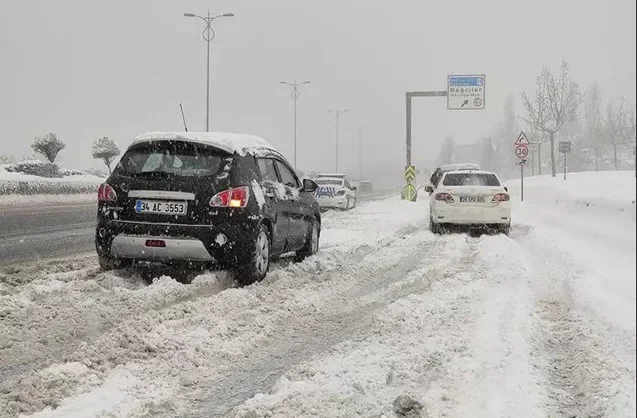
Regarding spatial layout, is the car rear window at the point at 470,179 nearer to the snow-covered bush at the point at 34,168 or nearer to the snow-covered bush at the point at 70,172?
the snow-covered bush at the point at 34,168

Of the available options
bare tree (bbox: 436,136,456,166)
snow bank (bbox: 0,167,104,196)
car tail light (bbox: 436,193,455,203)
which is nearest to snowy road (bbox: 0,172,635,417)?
car tail light (bbox: 436,193,455,203)

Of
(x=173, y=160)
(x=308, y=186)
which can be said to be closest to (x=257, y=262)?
(x=173, y=160)

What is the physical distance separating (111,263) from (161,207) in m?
1.01

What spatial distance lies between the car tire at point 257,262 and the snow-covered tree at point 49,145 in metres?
28.4

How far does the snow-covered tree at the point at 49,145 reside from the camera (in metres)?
31.6

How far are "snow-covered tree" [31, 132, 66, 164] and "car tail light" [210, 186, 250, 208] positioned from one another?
28.7 m

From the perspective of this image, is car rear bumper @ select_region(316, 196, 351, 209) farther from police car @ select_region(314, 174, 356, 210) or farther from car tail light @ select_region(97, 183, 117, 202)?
car tail light @ select_region(97, 183, 117, 202)

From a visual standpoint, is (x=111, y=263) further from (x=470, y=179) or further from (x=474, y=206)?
(x=470, y=179)

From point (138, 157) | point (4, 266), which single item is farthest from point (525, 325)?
point (4, 266)

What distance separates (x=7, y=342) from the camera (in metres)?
4.34

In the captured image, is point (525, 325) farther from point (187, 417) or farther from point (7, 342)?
point (7, 342)

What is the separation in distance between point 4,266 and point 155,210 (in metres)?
3.18

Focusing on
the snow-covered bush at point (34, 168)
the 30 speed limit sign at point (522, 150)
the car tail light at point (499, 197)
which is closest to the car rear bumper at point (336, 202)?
the 30 speed limit sign at point (522, 150)

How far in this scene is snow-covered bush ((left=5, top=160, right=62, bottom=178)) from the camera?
28.9 metres
